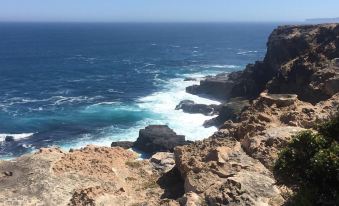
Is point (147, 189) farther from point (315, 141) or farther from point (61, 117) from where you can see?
point (61, 117)

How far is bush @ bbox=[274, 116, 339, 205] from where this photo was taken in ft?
58.5

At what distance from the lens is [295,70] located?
64812mm

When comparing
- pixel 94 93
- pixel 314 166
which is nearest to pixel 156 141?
pixel 94 93

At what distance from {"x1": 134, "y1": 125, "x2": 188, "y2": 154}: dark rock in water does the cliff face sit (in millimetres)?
15400

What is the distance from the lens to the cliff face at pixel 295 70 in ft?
163

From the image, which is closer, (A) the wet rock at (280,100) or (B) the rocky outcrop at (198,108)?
(A) the wet rock at (280,100)

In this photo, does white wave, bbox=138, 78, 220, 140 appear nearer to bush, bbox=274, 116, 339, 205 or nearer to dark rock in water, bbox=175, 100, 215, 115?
dark rock in water, bbox=175, 100, 215, 115

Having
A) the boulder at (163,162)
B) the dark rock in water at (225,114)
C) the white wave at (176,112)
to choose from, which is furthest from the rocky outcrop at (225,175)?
the dark rock in water at (225,114)

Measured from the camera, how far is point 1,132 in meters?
70.8

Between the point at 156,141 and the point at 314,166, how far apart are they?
43.0 meters

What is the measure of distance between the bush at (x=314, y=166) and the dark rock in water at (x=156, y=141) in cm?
3965

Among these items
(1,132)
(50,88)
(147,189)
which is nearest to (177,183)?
(147,189)

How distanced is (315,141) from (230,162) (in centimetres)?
872

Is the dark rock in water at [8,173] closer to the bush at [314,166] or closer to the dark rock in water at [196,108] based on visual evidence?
the bush at [314,166]
